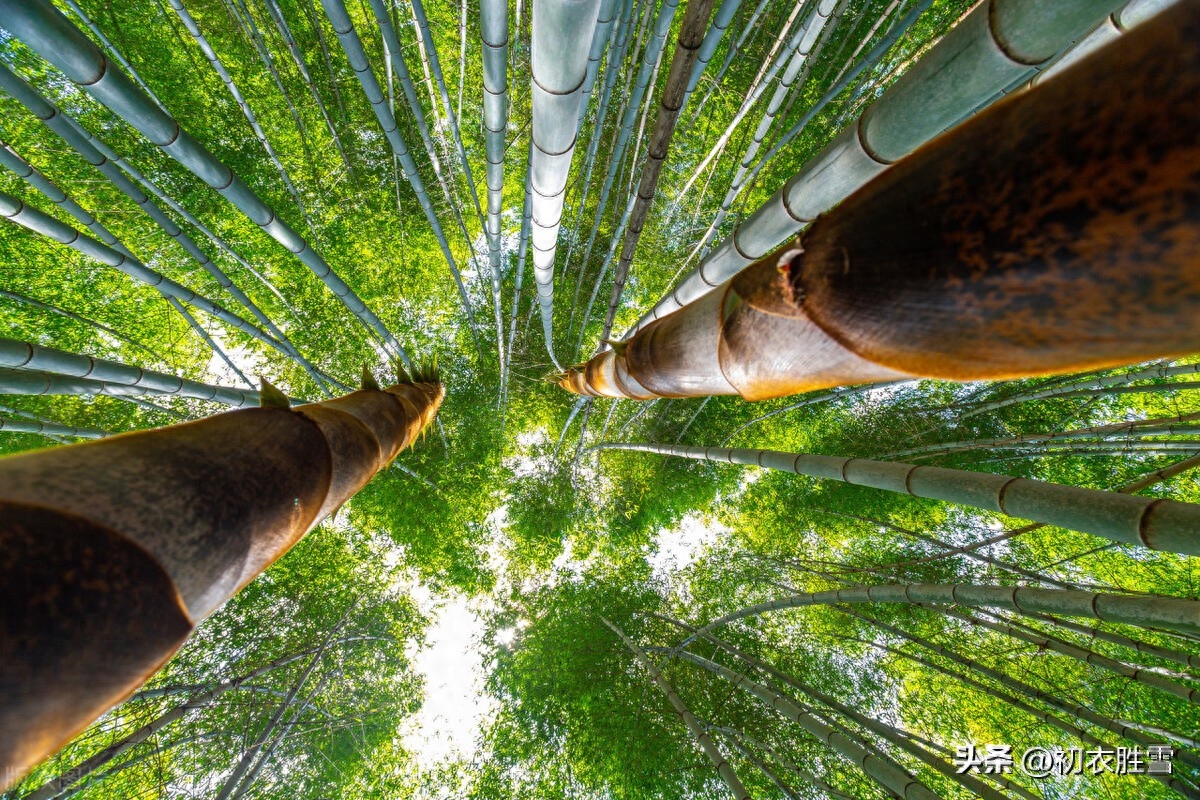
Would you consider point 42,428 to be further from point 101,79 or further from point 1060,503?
point 1060,503

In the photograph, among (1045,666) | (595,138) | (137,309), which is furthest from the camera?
(137,309)

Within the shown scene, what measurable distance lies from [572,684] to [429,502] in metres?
3.03

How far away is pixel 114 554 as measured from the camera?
45cm

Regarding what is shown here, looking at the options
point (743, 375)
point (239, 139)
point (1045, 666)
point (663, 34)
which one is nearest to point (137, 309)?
point (239, 139)

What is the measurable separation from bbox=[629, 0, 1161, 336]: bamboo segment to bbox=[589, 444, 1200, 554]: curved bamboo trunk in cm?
119

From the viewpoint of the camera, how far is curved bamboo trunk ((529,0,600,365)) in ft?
3.41

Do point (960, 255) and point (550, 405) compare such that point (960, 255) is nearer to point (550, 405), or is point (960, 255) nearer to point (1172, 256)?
point (1172, 256)

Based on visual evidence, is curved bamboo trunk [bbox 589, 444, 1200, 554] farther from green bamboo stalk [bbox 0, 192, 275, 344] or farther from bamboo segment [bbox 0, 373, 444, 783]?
green bamboo stalk [bbox 0, 192, 275, 344]

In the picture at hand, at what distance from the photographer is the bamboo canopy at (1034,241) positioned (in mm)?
268

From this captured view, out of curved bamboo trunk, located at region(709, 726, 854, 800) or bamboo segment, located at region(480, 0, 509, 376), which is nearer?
bamboo segment, located at region(480, 0, 509, 376)

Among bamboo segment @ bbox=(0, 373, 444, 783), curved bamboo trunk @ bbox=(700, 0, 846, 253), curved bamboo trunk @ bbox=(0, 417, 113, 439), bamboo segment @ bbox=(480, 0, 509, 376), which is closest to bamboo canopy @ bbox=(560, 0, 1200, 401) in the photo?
bamboo segment @ bbox=(0, 373, 444, 783)

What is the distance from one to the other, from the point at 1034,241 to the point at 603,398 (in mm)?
5400

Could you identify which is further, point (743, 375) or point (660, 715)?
point (660, 715)

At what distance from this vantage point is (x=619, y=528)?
7082 millimetres
